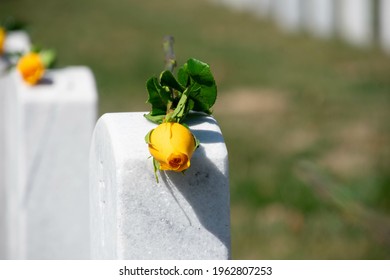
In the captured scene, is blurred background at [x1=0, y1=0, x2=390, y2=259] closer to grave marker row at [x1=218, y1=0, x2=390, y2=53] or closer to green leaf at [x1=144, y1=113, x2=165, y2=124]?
grave marker row at [x1=218, y1=0, x2=390, y2=53]

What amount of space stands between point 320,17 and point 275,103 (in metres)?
3.37

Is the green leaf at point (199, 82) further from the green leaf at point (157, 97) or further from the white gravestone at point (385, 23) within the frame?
the white gravestone at point (385, 23)

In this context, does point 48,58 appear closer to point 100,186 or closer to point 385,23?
point 100,186

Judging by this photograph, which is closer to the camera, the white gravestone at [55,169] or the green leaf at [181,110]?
the green leaf at [181,110]

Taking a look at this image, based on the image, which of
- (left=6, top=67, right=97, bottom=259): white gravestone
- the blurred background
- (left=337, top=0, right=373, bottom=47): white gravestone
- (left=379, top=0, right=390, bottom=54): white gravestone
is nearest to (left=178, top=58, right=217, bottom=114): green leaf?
(left=6, top=67, right=97, bottom=259): white gravestone

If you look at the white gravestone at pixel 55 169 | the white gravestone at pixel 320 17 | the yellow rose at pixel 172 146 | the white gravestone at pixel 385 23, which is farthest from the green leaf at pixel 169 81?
the white gravestone at pixel 320 17

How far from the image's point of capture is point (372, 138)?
21.4ft

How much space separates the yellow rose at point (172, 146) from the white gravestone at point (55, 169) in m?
1.32

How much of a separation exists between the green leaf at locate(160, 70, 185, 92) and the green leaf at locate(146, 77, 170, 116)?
0.5 inches

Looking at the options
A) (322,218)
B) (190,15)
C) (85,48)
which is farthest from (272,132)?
(190,15)

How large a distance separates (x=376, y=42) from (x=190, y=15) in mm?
4411

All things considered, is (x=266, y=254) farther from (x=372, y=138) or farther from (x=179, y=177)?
(x=179, y=177)

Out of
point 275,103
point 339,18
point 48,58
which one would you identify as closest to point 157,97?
point 48,58

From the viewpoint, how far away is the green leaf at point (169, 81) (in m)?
1.91
